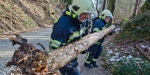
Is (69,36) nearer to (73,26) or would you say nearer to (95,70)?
(73,26)

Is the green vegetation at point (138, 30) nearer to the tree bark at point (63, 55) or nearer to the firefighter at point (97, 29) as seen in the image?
the firefighter at point (97, 29)

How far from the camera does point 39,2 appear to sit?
1040 inches

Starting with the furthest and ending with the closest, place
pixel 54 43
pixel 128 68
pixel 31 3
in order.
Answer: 1. pixel 31 3
2. pixel 128 68
3. pixel 54 43

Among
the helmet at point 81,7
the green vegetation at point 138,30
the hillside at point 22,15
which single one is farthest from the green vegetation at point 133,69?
the hillside at point 22,15

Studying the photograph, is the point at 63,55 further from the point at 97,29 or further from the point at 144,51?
the point at 144,51

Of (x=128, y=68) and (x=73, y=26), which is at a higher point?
(x=73, y=26)

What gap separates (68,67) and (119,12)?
2772 centimetres

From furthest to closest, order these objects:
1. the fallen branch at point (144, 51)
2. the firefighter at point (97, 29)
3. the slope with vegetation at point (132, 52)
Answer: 1. the fallen branch at point (144, 51)
2. the firefighter at point (97, 29)
3. the slope with vegetation at point (132, 52)

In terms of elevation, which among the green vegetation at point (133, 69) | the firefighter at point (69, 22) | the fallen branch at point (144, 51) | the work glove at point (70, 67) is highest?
the firefighter at point (69, 22)

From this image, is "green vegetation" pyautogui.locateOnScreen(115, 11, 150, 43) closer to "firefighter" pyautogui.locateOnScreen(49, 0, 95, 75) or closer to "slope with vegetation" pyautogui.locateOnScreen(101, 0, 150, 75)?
"slope with vegetation" pyautogui.locateOnScreen(101, 0, 150, 75)

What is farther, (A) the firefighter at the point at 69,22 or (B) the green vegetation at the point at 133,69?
(B) the green vegetation at the point at 133,69

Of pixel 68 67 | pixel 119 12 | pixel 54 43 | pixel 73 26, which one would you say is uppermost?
pixel 73 26

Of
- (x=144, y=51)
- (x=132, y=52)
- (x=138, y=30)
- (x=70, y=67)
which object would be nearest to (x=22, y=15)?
(x=138, y=30)

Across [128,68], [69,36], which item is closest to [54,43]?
[69,36]
